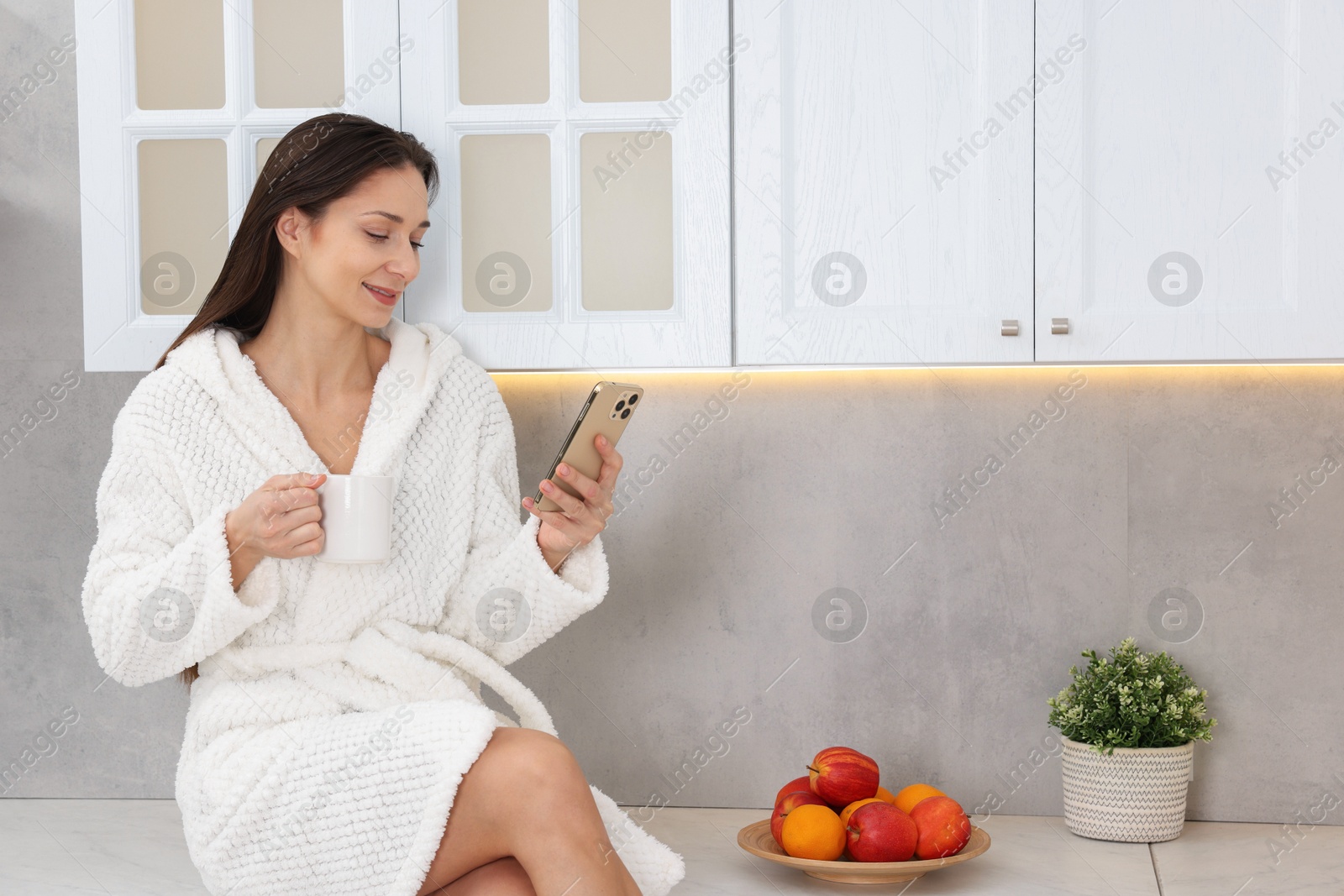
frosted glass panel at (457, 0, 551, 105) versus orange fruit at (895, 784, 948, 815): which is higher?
frosted glass panel at (457, 0, 551, 105)

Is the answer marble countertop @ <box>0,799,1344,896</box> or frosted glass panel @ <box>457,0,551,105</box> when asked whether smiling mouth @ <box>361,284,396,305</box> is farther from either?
marble countertop @ <box>0,799,1344,896</box>

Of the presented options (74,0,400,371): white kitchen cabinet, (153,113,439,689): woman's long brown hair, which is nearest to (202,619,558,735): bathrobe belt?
(153,113,439,689): woman's long brown hair

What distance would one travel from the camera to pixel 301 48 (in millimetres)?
1506

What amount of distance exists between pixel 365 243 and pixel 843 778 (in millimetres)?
894

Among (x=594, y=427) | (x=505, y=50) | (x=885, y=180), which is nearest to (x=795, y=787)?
(x=594, y=427)

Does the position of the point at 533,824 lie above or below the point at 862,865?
above

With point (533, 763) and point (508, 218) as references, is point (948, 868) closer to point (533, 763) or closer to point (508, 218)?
point (533, 763)

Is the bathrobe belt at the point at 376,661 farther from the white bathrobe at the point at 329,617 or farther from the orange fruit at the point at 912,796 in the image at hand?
the orange fruit at the point at 912,796

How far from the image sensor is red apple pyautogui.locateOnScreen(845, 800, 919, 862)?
1407mm

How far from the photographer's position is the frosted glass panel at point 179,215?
1524 millimetres

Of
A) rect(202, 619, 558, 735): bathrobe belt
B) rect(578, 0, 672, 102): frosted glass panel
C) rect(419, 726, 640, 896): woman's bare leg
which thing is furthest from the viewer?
rect(578, 0, 672, 102): frosted glass panel

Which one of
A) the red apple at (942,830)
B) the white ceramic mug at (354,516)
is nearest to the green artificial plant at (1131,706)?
the red apple at (942,830)

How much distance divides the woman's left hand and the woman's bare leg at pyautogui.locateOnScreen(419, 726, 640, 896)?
0.28 meters

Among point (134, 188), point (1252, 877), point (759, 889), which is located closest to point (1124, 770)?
point (1252, 877)
